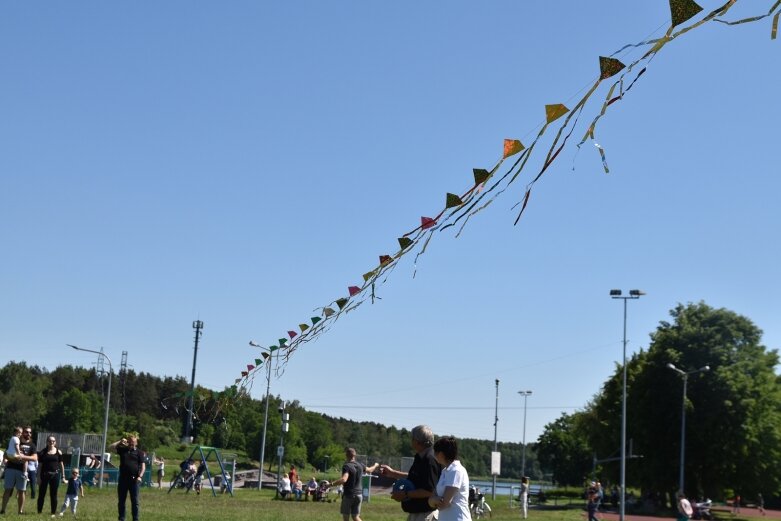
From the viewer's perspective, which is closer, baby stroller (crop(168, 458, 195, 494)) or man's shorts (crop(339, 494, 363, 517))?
man's shorts (crop(339, 494, 363, 517))

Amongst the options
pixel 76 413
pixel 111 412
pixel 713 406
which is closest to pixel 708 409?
pixel 713 406

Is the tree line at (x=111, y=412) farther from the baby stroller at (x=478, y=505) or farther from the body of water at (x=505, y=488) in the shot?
the baby stroller at (x=478, y=505)

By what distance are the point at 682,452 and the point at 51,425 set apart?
84.9 m

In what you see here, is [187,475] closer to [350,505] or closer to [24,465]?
[24,465]

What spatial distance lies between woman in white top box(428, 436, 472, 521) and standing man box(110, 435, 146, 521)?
7941 mm

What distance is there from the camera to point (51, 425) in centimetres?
10806

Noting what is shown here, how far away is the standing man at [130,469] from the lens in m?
14.0

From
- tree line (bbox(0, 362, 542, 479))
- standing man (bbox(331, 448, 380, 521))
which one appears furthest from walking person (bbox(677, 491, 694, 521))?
tree line (bbox(0, 362, 542, 479))

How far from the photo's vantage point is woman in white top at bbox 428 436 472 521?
7.45 metres

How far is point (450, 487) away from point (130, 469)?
821cm

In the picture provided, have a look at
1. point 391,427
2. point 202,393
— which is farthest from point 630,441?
point 391,427

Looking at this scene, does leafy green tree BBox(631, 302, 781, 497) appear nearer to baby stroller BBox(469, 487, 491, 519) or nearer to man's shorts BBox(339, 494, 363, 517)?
baby stroller BBox(469, 487, 491, 519)

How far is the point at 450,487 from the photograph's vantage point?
293 inches

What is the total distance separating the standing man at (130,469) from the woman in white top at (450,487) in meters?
7.94
